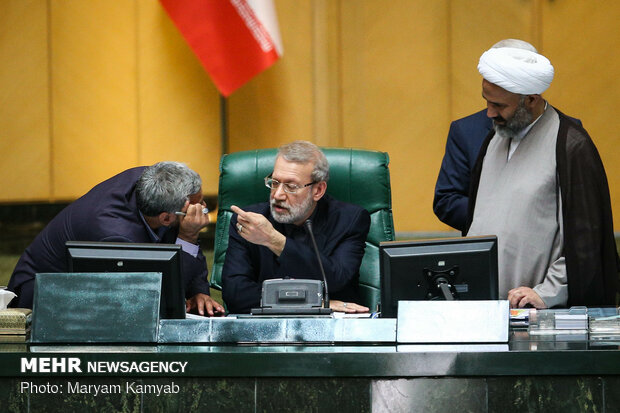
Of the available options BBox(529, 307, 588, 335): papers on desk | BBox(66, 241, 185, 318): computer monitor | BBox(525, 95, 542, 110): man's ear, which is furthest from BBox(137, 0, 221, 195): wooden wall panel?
BBox(529, 307, 588, 335): papers on desk

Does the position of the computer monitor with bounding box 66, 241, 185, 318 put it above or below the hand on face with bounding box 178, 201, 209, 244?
A: below

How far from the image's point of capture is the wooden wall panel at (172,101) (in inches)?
183

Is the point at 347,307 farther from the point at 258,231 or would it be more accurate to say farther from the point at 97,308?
the point at 97,308

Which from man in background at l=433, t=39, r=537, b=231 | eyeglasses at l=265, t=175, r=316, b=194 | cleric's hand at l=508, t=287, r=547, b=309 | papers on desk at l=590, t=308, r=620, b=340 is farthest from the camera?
man in background at l=433, t=39, r=537, b=231

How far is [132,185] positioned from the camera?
10.00 feet

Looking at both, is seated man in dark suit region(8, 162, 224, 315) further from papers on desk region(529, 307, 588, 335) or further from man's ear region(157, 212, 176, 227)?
papers on desk region(529, 307, 588, 335)

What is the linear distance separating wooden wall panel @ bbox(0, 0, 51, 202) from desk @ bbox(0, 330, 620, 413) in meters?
2.85

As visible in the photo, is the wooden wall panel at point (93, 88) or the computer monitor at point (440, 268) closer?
the computer monitor at point (440, 268)

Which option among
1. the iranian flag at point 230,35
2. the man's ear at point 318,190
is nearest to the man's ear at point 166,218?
the man's ear at point 318,190

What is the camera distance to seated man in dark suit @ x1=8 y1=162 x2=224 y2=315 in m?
2.96

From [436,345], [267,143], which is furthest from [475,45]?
[436,345]

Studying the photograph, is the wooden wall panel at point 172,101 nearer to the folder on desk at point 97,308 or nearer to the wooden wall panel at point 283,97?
the wooden wall panel at point 283,97

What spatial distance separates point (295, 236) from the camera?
127 inches

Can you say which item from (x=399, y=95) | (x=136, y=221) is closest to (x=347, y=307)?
(x=136, y=221)
